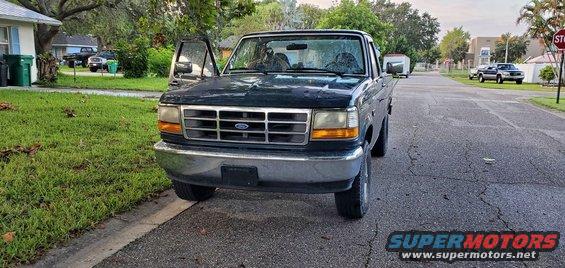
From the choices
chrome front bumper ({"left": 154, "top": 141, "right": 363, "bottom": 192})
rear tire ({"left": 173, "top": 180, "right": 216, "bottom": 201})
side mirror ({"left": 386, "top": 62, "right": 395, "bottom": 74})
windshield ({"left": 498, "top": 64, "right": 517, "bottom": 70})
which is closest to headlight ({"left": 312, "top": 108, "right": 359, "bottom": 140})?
chrome front bumper ({"left": 154, "top": 141, "right": 363, "bottom": 192})

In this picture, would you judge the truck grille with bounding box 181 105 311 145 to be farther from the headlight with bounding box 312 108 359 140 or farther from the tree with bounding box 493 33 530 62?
the tree with bounding box 493 33 530 62

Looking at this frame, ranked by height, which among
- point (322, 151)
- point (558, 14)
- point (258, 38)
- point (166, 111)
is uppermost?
point (558, 14)

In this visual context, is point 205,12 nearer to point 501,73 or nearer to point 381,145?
point 381,145

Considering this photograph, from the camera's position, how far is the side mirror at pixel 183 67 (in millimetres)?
5176

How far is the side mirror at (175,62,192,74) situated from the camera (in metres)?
5.18

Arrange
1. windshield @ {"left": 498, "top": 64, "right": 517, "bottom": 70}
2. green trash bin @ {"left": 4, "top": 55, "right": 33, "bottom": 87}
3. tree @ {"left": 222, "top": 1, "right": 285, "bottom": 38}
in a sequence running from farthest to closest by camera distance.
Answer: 1. tree @ {"left": 222, "top": 1, "right": 285, "bottom": 38}
2. windshield @ {"left": 498, "top": 64, "right": 517, "bottom": 70}
3. green trash bin @ {"left": 4, "top": 55, "right": 33, "bottom": 87}

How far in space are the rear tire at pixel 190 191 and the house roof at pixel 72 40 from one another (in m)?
58.4

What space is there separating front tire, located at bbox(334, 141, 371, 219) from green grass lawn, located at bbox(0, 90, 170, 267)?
2.02 metres

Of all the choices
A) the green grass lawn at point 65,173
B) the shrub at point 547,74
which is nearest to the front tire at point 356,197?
the green grass lawn at point 65,173

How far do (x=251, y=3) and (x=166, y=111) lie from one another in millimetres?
4718

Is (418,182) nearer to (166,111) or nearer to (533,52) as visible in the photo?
(166,111)

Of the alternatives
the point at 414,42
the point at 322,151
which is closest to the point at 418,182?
the point at 322,151

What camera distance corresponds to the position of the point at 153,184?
514 centimetres

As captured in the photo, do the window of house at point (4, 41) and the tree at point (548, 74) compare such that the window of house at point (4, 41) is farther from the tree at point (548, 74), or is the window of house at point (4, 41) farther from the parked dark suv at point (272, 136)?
the tree at point (548, 74)
